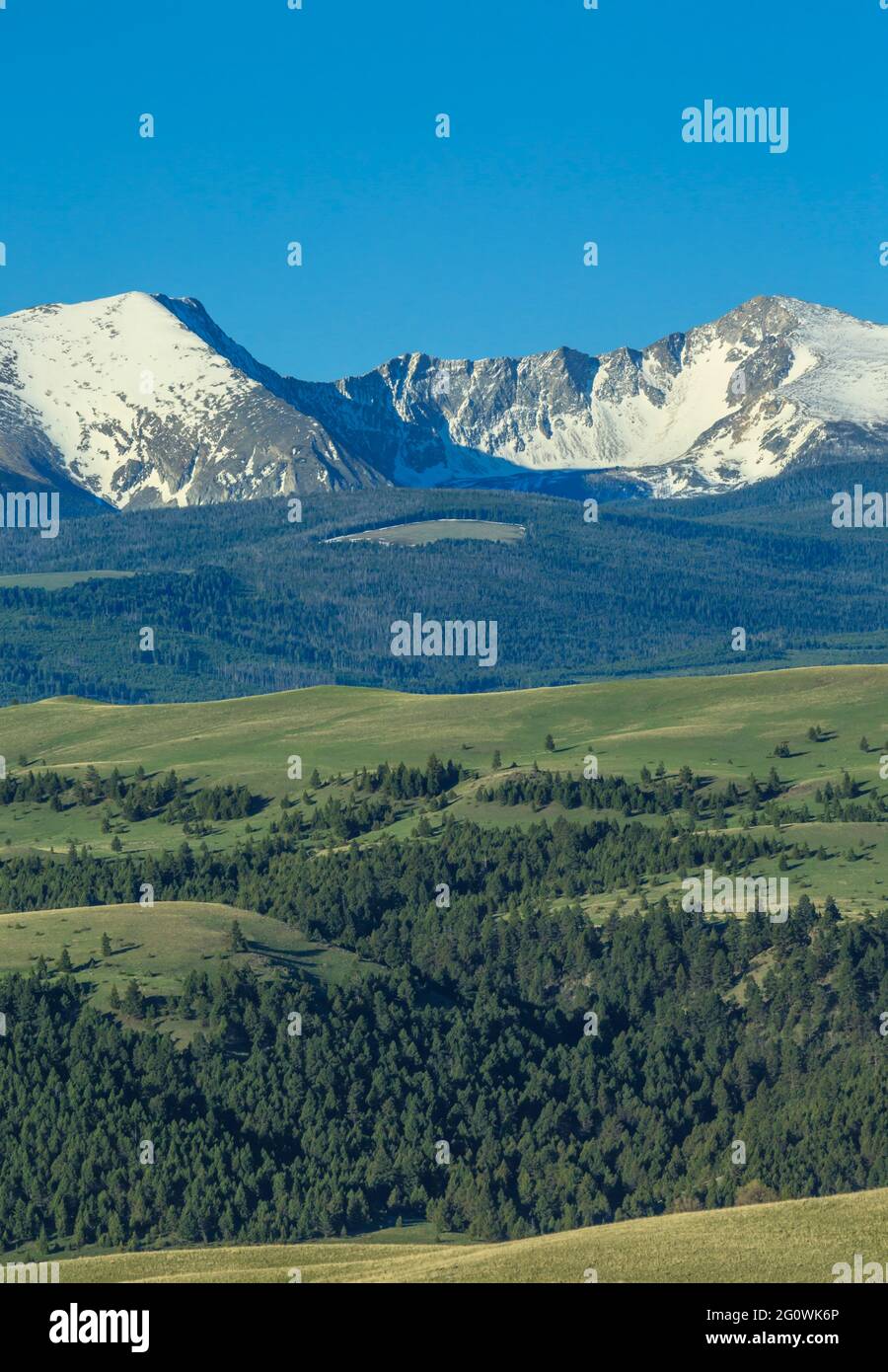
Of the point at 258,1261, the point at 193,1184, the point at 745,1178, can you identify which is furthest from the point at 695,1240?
the point at 745,1178

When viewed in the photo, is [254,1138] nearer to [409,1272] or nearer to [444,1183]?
[444,1183]
